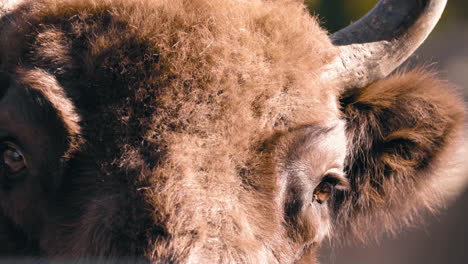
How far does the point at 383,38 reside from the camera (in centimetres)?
327

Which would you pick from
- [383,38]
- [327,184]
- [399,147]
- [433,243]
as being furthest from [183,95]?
[433,243]

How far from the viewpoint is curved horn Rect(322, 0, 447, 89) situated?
3221 mm

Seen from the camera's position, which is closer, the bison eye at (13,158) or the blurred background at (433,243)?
the bison eye at (13,158)

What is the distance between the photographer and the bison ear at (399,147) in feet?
10.9

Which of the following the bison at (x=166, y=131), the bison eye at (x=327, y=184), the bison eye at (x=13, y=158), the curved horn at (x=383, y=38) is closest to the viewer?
the bison at (x=166, y=131)

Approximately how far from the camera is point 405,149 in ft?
11.3

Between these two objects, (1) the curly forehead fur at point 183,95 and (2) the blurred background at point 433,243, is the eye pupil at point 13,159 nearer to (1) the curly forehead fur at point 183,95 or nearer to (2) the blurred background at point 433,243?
(1) the curly forehead fur at point 183,95

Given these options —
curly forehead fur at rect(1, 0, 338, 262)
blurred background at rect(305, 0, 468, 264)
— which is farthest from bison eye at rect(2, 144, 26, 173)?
blurred background at rect(305, 0, 468, 264)

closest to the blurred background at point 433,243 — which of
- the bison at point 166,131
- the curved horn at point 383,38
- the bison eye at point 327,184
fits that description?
the curved horn at point 383,38

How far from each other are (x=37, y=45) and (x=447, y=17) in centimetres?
1299

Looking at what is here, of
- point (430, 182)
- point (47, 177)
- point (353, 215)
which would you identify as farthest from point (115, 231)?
point (430, 182)

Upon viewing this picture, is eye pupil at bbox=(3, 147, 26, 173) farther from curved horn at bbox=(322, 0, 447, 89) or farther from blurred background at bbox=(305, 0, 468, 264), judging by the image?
blurred background at bbox=(305, 0, 468, 264)

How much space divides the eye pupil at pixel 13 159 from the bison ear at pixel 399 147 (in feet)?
6.21

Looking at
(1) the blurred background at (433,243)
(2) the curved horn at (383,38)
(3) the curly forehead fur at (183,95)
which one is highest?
(2) the curved horn at (383,38)
